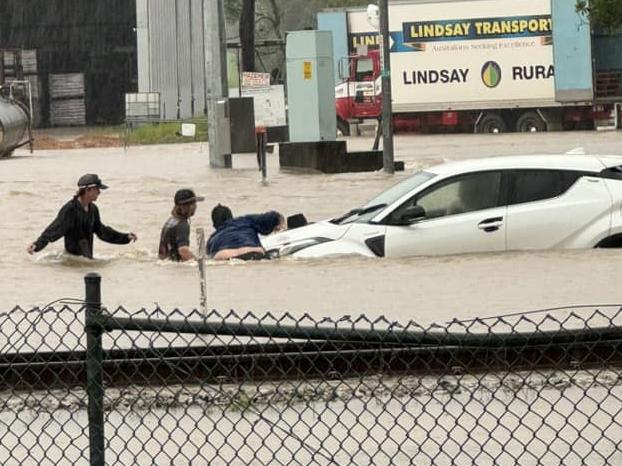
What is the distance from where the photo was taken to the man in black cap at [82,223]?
1591 centimetres

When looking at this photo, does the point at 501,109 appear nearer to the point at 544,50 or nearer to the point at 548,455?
the point at 544,50

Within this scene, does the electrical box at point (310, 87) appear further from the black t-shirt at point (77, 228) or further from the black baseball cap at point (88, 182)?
the black baseball cap at point (88, 182)

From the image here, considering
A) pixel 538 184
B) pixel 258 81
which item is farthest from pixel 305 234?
pixel 258 81

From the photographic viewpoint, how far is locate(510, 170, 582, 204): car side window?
14633mm

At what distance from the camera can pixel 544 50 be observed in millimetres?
45188

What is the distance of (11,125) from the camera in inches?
1629

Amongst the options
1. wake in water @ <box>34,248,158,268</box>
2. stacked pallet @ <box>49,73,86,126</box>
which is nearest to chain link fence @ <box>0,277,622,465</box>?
wake in water @ <box>34,248,158,268</box>

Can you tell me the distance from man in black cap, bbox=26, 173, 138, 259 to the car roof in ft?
11.3

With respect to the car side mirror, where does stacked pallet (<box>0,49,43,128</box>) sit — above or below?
above

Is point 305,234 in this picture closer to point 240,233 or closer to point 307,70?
point 240,233

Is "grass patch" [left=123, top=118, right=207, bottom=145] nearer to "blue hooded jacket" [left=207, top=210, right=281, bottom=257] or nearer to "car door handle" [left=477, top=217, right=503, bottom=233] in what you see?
"blue hooded jacket" [left=207, top=210, right=281, bottom=257]

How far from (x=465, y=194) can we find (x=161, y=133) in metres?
37.4

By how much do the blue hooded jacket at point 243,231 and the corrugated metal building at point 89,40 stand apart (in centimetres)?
4883

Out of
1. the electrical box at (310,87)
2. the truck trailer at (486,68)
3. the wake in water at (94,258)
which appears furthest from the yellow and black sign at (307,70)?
the truck trailer at (486,68)
